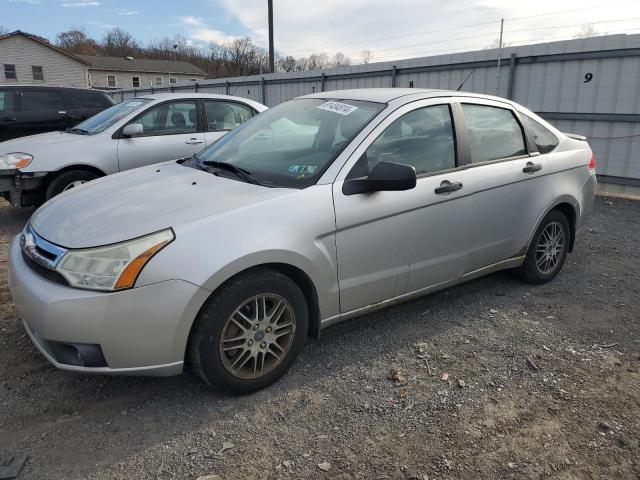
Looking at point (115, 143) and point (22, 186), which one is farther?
point (115, 143)

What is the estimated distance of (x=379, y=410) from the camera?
2.80m

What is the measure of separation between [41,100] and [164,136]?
5037mm

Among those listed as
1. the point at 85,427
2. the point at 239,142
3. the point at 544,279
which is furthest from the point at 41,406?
the point at 544,279

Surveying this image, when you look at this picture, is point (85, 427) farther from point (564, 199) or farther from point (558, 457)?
point (564, 199)

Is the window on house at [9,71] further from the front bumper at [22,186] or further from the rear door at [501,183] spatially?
the rear door at [501,183]

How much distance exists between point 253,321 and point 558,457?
5.51 ft

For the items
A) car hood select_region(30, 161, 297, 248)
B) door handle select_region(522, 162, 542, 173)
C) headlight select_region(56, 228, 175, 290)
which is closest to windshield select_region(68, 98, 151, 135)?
car hood select_region(30, 161, 297, 248)

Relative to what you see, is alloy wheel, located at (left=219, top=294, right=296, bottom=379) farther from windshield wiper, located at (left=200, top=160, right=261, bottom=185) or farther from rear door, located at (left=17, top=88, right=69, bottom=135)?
rear door, located at (left=17, top=88, right=69, bottom=135)

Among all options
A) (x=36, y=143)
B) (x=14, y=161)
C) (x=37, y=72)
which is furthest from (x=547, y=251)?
(x=37, y=72)

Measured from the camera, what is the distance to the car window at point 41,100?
10109 mm

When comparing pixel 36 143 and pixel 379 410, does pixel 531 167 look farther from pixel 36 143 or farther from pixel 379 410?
pixel 36 143

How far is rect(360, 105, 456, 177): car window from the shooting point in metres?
3.36

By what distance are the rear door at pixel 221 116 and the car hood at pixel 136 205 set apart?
397 centimetres

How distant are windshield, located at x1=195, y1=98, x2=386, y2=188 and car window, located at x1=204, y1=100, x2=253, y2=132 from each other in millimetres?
3479
